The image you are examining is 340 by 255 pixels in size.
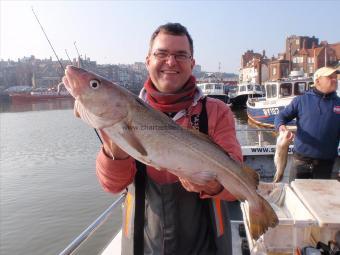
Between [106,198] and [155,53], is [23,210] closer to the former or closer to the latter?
[106,198]

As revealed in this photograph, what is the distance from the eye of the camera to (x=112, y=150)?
7.50 ft

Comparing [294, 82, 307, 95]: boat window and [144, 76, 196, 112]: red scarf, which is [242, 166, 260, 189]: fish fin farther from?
[294, 82, 307, 95]: boat window

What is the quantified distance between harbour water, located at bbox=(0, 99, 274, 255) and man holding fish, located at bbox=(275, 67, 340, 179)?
19.6 ft

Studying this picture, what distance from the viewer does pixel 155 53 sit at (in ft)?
8.42

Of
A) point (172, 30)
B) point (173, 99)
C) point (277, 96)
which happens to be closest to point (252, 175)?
point (173, 99)

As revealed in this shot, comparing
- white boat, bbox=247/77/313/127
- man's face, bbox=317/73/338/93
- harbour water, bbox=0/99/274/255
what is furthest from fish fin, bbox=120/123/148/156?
white boat, bbox=247/77/313/127

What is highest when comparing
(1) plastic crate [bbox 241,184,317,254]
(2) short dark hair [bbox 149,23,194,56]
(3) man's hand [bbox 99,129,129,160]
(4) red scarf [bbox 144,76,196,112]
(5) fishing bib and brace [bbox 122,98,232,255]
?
(2) short dark hair [bbox 149,23,194,56]

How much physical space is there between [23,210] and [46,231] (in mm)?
2156

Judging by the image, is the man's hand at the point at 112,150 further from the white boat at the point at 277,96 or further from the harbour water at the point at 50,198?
the white boat at the point at 277,96

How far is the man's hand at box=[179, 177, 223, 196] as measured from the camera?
2.23 meters

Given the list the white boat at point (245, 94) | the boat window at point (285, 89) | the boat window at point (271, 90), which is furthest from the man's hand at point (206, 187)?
the white boat at point (245, 94)

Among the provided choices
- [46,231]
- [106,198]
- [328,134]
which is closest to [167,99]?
[328,134]

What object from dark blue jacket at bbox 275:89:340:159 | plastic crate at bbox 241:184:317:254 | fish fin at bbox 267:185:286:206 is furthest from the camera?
dark blue jacket at bbox 275:89:340:159

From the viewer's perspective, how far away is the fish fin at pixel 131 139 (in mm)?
2059
